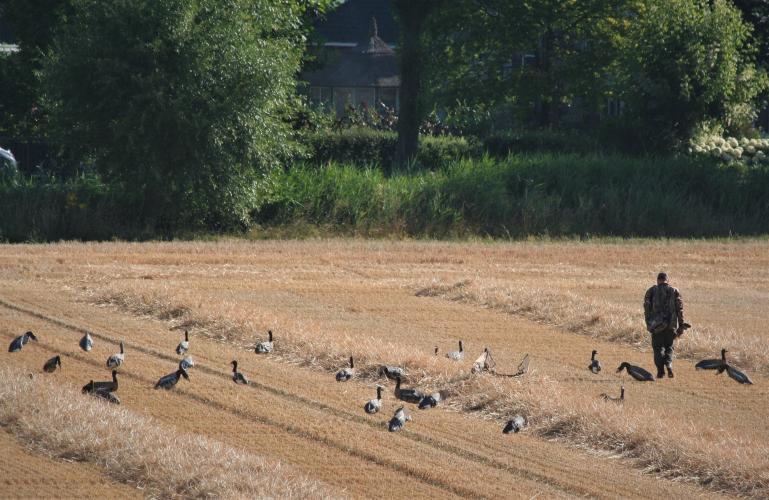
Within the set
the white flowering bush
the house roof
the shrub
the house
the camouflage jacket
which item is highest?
the house roof

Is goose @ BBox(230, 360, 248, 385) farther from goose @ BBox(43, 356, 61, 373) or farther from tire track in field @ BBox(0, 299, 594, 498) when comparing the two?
goose @ BBox(43, 356, 61, 373)

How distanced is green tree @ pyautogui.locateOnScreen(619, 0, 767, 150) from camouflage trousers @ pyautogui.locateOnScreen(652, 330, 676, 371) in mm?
21836

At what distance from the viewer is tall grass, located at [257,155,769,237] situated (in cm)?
2986

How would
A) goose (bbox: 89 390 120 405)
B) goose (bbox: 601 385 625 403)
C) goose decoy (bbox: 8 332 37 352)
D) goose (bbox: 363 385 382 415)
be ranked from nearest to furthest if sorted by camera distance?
goose (bbox: 363 385 382 415), goose (bbox: 89 390 120 405), goose (bbox: 601 385 625 403), goose decoy (bbox: 8 332 37 352)

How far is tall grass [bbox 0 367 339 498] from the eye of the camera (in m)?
10.0

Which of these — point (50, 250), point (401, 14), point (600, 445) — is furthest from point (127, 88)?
point (600, 445)

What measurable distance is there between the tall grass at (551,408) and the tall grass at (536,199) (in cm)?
1206

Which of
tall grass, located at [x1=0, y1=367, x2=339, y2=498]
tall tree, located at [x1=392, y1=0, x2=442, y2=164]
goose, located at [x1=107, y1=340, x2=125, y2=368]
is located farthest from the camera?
tall tree, located at [x1=392, y1=0, x2=442, y2=164]

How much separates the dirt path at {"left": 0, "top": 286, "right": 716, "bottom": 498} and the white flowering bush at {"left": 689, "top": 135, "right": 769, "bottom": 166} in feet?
78.0

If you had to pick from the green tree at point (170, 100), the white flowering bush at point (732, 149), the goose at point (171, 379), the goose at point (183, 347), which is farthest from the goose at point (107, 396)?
the white flowering bush at point (732, 149)

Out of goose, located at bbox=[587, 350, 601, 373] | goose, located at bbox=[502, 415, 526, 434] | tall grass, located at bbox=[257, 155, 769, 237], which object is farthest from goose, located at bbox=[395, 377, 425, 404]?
tall grass, located at bbox=[257, 155, 769, 237]

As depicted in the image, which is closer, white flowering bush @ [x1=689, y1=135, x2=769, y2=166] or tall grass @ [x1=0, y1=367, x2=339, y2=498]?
tall grass @ [x1=0, y1=367, x2=339, y2=498]

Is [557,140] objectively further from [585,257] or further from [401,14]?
[585,257]

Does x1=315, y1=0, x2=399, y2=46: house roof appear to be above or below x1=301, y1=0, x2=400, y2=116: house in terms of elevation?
above
